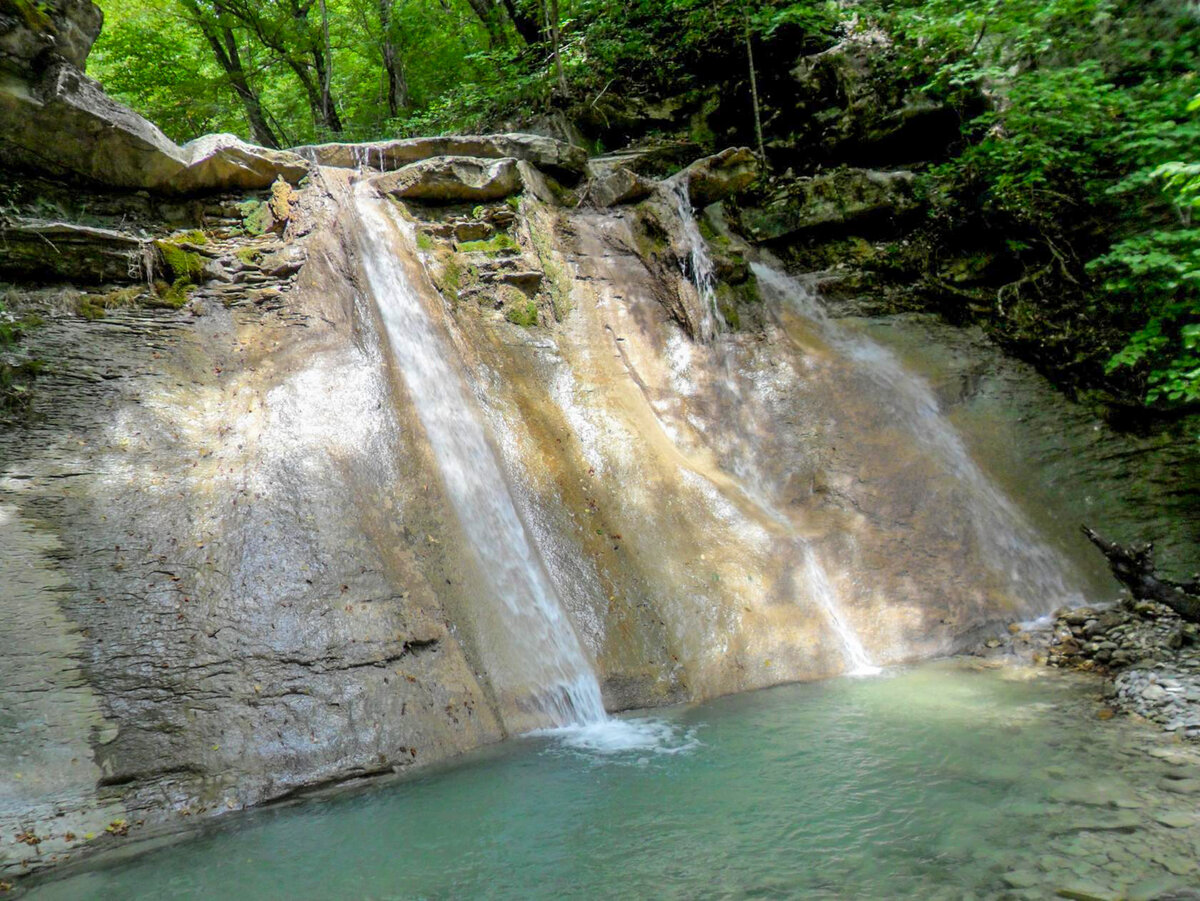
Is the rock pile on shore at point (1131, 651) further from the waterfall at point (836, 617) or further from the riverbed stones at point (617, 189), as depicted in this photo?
the riverbed stones at point (617, 189)

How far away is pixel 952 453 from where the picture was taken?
8.82 meters

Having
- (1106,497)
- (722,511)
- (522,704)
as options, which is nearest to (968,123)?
(1106,497)

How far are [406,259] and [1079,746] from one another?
7.31 m

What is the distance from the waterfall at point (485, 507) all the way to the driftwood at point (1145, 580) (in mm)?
5197

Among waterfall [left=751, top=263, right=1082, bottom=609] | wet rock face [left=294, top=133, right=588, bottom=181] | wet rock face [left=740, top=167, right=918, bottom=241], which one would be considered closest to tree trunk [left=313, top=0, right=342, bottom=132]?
wet rock face [left=294, top=133, right=588, bottom=181]

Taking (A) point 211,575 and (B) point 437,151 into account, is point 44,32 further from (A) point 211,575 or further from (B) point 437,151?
(A) point 211,575

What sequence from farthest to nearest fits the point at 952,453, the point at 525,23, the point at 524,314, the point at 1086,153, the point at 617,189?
1. the point at 525,23
2. the point at 617,189
3. the point at 1086,153
4. the point at 952,453
5. the point at 524,314

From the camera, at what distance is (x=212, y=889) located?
372cm

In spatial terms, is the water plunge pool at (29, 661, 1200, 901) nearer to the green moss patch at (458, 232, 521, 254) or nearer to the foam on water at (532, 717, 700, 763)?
the foam on water at (532, 717, 700, 763)

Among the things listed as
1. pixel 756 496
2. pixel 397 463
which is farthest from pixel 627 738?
pixel 756 496

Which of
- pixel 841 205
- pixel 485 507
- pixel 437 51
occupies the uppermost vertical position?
pixel 437 51

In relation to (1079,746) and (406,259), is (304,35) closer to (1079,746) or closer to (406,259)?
(406,259)

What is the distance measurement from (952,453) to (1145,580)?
2325 millimetres

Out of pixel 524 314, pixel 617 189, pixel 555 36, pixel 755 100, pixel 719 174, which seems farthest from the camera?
pixel 555 36
